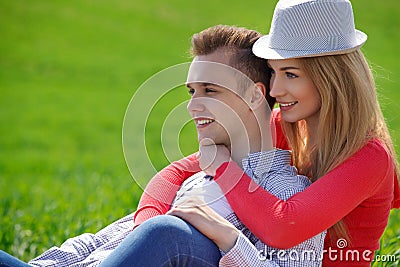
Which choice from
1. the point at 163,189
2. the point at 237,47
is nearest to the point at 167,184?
the point at 163,189

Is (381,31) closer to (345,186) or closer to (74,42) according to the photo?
(74,42)

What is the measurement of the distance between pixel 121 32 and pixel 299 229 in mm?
18815

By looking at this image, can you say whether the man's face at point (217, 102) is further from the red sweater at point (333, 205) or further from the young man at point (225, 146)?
the red sweater at point (333, 205)

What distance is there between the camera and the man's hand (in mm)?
3205

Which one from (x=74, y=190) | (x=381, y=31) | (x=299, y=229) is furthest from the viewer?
(x=381, y=31)

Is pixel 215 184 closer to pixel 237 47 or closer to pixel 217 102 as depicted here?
pixel 217 102

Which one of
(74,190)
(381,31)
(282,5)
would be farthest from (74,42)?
(282,5)

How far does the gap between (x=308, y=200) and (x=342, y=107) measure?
45 centimetres

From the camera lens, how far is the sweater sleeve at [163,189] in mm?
3420

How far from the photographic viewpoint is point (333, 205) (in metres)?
2.95

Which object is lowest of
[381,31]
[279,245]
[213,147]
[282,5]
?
[381,31]

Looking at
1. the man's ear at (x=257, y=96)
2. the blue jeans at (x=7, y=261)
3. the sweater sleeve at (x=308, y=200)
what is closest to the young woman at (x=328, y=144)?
the sweater sleeve at (x=308, y=200)

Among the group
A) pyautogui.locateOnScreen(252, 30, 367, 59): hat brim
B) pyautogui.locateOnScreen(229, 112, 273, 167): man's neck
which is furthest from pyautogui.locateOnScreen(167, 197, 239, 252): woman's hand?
pyautogui.locateOnScreen(252, 30, 367, 59): hat brim

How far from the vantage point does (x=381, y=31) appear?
19328 millimetres
